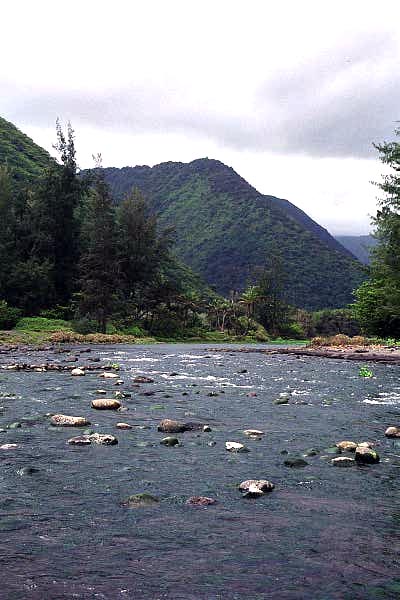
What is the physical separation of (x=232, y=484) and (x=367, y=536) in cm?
204

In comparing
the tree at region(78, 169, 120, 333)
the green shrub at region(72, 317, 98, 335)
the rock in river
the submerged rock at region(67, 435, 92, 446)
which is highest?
the tree at region(78, 169, 120, 333)

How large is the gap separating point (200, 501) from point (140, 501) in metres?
0.71

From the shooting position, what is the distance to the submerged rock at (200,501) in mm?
6209

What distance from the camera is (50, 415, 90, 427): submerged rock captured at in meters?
10.3

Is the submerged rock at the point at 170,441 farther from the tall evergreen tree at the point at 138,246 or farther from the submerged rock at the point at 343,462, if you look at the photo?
the tall evergreen tree at the point at 138,246

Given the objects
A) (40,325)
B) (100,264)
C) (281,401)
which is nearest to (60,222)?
(100,264)

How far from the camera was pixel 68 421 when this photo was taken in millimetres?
10406

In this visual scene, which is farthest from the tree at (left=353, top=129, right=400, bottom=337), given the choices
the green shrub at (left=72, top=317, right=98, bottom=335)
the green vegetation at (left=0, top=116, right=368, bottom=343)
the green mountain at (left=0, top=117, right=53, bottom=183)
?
the green mountain at (left=0, top=117, right=53, bottom=183)

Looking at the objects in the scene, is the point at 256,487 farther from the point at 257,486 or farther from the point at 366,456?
the point at 366,456

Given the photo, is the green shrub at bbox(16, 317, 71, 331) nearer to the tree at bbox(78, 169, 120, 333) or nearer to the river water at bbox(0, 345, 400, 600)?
the tree at bbox(78, 169, 120, 333)

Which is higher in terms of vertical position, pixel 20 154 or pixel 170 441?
pixel 20 154

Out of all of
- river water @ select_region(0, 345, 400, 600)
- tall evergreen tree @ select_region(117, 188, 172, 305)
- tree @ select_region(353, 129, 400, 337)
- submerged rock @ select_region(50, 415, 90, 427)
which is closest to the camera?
river water @ select_region(0, 345, 400, 600)

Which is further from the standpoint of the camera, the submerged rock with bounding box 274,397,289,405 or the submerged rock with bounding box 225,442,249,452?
the submerged rock with bounding box 274,397,289,405

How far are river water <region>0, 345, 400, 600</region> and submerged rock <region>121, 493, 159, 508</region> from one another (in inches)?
3.9
